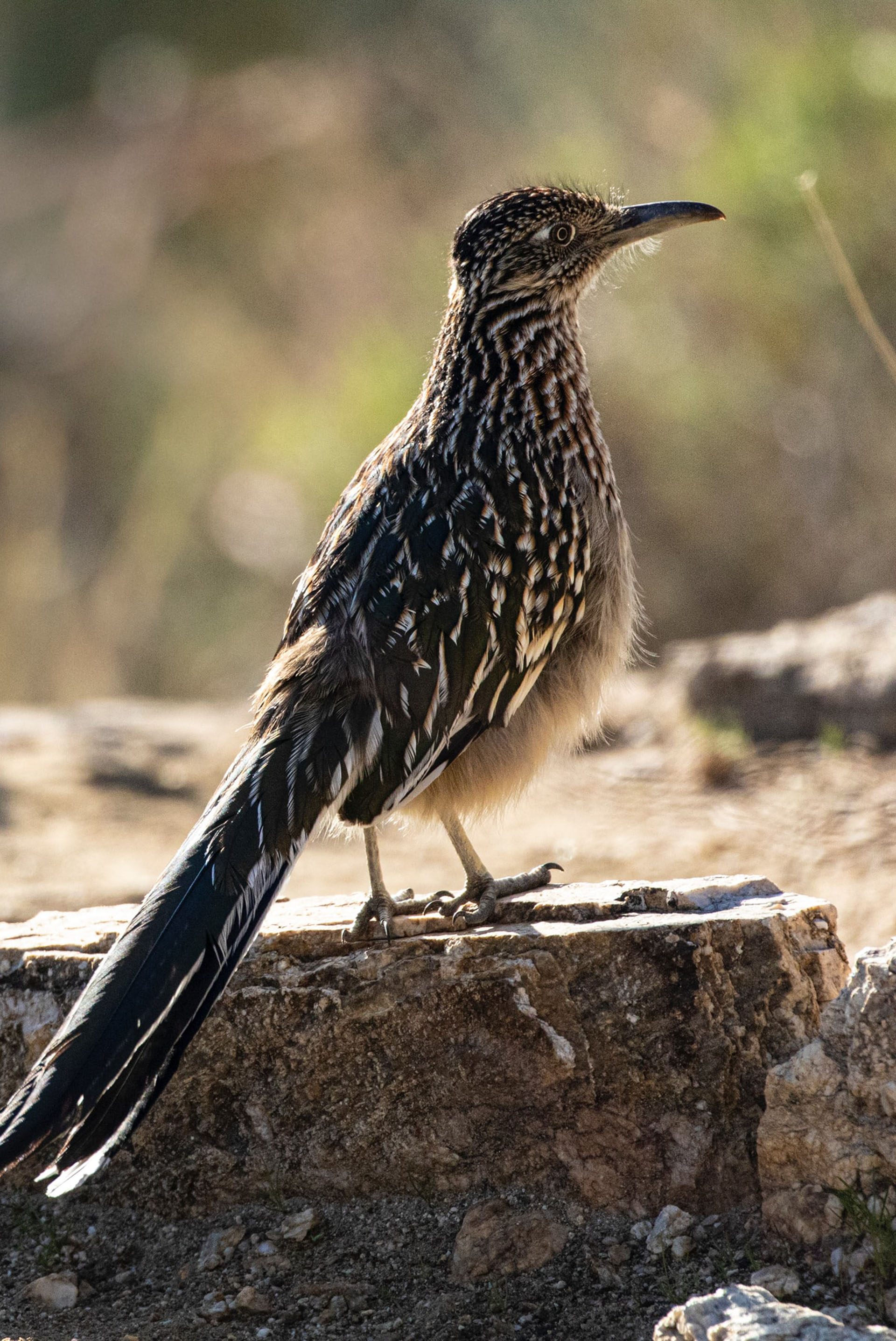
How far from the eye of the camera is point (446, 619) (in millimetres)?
3637

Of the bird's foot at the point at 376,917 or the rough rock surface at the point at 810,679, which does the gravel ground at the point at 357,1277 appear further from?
the rough rock surface at the point at 810,679

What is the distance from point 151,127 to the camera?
19234 mm

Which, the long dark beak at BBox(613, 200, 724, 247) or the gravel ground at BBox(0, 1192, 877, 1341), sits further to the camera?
the long dark beak at BBox(613, 200, 724, 247)

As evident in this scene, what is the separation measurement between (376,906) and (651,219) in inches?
94.3

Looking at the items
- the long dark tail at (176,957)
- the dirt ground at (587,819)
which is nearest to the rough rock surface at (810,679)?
the dirt ground at (587,819)

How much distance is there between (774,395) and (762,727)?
14.1ft

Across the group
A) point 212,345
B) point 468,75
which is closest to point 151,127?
point 212,345

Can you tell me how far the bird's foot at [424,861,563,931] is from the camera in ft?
12.1

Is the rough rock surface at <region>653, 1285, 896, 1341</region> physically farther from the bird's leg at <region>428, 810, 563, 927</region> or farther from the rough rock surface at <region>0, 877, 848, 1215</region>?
the bird's leg at <region>428, 810, 563, 927</region>

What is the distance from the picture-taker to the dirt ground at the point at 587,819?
569 cm

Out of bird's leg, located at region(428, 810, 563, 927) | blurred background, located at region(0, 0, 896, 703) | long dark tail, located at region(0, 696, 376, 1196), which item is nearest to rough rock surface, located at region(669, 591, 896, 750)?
blurred background, located at region(0, 0, 896, 703)

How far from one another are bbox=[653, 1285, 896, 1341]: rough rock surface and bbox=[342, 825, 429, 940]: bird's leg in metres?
1.40

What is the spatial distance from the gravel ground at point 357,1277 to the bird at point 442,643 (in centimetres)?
31

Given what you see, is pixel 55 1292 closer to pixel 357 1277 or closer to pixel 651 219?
pixel 357 1277
